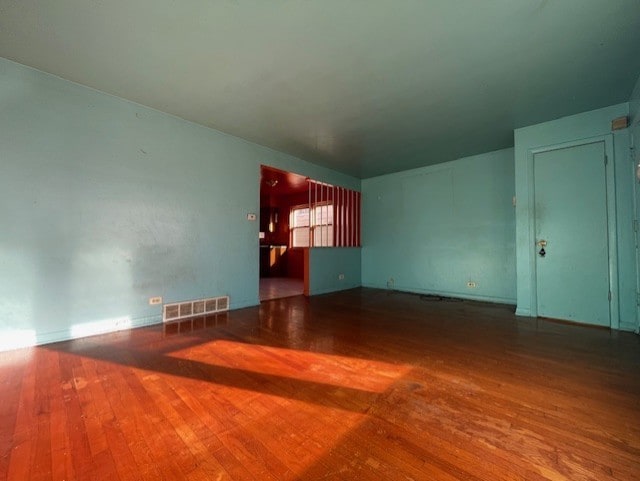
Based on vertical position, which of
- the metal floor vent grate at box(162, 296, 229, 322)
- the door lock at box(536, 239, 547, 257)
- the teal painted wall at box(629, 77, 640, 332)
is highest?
the teal painted wall at box(629, 77, 640, 332)

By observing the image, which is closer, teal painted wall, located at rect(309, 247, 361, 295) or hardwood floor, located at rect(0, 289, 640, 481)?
hardwood floor, located at rect(0, 289, 640, 481)

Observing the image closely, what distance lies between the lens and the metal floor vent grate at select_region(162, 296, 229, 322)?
136 inches

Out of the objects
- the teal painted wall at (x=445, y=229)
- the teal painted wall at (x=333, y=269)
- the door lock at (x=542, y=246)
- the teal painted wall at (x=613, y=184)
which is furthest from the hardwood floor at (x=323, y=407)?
the teal painted wall at (x=333, y=269)

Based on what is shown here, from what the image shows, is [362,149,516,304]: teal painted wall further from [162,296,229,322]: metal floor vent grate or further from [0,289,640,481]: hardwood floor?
[162,296,229,322]: metal floor vent grate

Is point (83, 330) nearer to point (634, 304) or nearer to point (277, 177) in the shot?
point (277, 177)

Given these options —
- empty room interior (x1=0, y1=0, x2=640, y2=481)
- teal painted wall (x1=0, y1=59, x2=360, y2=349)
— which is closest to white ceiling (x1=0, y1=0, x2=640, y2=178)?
empty room interior (x1=0, y1=0, x2=640, y2=481)

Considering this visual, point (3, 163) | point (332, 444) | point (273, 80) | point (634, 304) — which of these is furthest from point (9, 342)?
point (634, 304)

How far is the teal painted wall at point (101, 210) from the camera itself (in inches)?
98.4

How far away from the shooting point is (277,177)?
6.01 m

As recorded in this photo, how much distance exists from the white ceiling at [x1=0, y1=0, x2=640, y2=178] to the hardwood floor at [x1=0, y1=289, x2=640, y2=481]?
2748 mm

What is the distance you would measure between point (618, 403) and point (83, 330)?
15.3 feet

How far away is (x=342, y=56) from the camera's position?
2.35m

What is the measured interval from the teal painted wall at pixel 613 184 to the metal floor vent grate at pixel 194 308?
4.49 metres

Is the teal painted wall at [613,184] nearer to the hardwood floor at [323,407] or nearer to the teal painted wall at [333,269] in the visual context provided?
the hardwood floor at [323,407]
